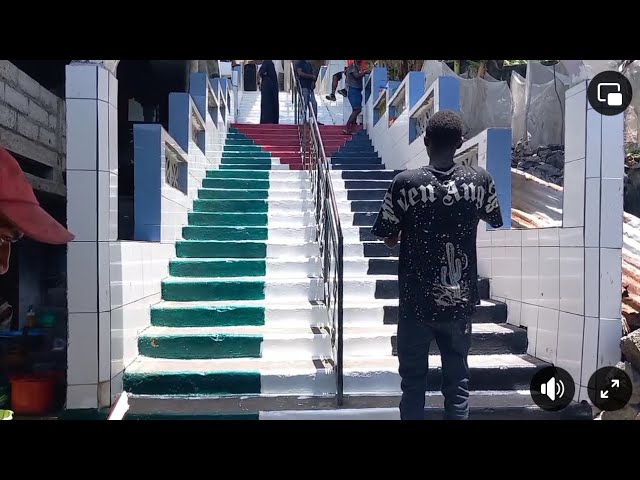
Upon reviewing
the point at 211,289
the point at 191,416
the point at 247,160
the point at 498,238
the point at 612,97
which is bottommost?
the point at 191,416

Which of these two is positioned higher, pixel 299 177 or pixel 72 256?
pixel 299 177

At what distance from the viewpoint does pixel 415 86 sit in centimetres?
565

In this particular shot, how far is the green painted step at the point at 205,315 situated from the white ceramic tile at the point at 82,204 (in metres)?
1.01

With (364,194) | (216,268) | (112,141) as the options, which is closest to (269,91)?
(364,194)

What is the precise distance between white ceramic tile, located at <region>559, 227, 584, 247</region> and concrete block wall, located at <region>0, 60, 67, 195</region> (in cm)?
376

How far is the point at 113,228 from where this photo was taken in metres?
2.92

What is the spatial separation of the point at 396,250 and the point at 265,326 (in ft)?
4.58

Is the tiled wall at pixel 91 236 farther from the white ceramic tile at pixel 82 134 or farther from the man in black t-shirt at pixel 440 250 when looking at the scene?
the man in black t-shirt at pixel 440 250

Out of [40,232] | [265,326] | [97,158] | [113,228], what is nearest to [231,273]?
[265,326]

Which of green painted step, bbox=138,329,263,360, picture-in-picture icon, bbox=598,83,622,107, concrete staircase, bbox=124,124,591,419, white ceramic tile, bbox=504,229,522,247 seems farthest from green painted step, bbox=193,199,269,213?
picture-in-picture icon, bbox=598,83,622,107

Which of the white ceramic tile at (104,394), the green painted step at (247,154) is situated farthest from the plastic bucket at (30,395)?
the green painted step at (247,154)

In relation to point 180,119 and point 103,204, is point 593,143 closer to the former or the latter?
point 103,204

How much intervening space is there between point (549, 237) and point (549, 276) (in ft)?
0.86
